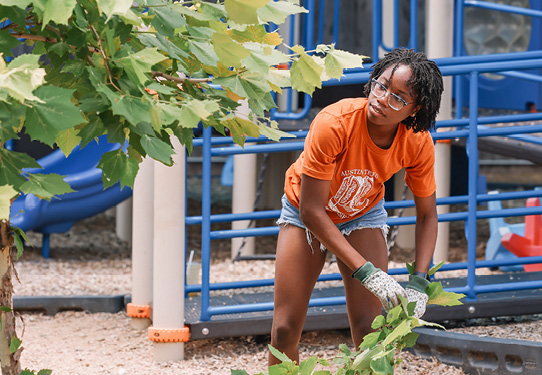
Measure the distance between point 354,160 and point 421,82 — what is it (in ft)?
1.02

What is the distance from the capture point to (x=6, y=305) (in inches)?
62.5

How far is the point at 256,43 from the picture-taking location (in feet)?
4.27

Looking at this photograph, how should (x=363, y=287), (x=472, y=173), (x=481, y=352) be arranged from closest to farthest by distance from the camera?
(x=363, y=287), (x=481, y=352), (x=472, y=173)

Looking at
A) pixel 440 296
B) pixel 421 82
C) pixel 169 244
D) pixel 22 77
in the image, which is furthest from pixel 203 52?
pixel 169 244

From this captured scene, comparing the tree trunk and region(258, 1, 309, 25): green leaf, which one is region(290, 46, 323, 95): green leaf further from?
the tree trunk

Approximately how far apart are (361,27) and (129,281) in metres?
3.49

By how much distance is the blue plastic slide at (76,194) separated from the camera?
17.0ft

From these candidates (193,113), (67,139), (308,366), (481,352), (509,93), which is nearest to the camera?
(193,113)

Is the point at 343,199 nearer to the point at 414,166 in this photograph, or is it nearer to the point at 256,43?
the point at 414,166

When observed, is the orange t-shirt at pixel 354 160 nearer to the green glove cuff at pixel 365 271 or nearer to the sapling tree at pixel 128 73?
the green glove cuff at pixel 365 271

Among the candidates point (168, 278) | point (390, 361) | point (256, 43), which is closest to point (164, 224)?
point (168, 278)

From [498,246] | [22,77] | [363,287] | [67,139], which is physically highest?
[22,77]

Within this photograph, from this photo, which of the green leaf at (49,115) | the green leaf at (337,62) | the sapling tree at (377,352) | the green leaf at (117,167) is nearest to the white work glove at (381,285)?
the sapling tree at (377,352)

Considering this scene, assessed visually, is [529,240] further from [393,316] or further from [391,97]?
[393,316]
